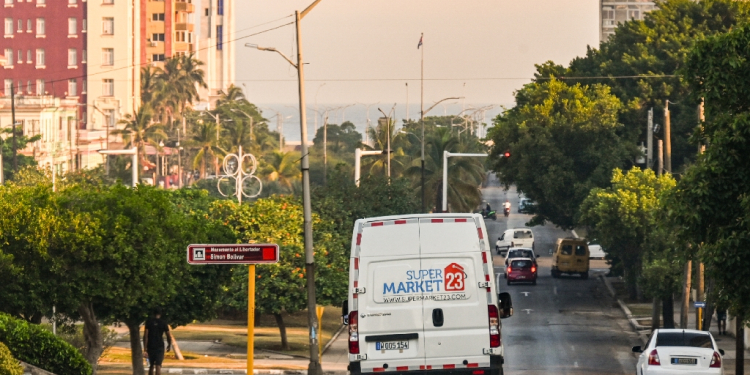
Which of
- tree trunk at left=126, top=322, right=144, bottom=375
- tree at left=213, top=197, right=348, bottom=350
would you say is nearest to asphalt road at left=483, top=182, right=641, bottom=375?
tree at left=213, top=197, right=348, bottom=350

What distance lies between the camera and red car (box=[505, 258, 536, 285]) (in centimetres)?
5922

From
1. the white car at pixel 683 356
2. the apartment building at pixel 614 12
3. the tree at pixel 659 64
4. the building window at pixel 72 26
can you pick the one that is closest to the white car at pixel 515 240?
the tree at pixel 659 64

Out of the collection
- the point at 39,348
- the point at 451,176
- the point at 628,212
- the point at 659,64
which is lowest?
the point at 39,348

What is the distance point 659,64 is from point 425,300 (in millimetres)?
45742

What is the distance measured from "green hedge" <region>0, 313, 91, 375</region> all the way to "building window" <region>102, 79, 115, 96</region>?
122m

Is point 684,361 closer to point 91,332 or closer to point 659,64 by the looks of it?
point 91,332

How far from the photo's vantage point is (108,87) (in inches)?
5527

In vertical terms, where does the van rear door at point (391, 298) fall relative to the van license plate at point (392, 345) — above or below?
above

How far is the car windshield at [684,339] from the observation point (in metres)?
23.9

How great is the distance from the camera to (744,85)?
63.2ft

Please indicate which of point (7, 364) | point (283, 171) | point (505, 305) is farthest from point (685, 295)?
point (283, 171)

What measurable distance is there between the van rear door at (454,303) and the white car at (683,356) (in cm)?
749

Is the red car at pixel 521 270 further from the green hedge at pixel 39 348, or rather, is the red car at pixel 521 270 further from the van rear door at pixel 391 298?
the van rear door at pixel 391 298

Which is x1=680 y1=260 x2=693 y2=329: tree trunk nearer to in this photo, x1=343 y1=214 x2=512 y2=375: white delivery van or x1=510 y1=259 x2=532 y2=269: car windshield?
x1=343 y1=214 x2=512 y2=375: white delivery van
